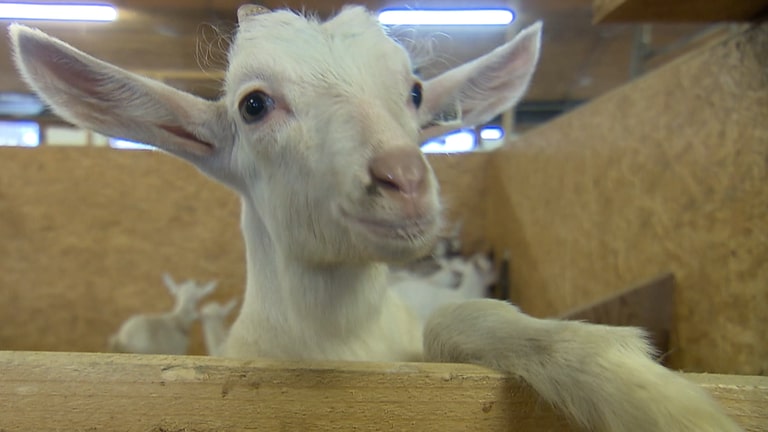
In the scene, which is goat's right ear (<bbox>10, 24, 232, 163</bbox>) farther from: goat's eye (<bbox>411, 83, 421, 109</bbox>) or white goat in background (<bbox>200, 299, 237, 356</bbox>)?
white goat in background (<bbox>200, 299, 237, 356</bbox>)

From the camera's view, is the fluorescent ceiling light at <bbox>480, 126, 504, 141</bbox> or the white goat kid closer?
the white goat kid

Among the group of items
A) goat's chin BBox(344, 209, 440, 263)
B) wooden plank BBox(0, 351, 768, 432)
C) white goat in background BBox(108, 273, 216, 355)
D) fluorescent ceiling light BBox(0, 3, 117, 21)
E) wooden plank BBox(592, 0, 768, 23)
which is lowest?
white goat in background BBox(108, 273, 216, 355)

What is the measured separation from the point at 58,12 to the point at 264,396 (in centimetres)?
407

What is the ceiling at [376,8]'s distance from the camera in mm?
2271

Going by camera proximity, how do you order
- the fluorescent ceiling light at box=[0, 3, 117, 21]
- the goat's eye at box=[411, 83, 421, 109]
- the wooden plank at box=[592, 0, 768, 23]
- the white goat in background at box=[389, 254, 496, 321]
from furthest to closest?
the white goat in background at box=[389, 254, 496, 321]
the fluorescent ceiling light at box=[0, 3, 117, 21]
the wooden plank at box=[592, 0, 768, 23]
the goat's eye at box=[411, 83, 421, 109]

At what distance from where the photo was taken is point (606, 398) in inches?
36.9

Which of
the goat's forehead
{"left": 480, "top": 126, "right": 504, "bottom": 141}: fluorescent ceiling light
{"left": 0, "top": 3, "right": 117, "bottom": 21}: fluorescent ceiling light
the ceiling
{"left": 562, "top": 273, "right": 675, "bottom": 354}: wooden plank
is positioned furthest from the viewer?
{"left": 480, "top": 126, "right": 504, "bottom": 141}: fluorescent ceiling light

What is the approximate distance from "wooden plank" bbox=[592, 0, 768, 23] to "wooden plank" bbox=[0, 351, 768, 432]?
3.78 feet

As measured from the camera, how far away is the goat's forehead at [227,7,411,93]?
1.34 meters

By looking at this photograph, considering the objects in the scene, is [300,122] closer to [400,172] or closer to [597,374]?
[400,172]

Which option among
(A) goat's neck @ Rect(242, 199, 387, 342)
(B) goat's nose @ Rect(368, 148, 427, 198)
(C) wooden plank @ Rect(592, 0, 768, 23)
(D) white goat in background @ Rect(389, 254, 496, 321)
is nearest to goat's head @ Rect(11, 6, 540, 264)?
(B) goat's nose @ Rect(368, 148, 427, 198)

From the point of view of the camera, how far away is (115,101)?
146cm

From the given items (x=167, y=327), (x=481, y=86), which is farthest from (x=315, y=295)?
(x=167, y=327)

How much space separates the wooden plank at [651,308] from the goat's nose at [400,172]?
4.21ft
